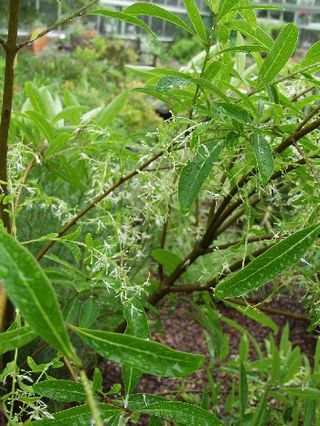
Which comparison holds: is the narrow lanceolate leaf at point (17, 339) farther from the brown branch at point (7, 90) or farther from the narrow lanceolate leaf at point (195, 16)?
the narrow lanceolate leaf at point (195, 16)

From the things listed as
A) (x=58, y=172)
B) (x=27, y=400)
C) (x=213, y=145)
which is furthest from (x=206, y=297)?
(x=27, y=400)

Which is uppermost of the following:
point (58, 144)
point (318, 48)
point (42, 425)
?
point (318, 48)

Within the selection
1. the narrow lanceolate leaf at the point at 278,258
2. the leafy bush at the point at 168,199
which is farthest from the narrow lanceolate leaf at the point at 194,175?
the narrow lanceolate leaf at the point at 278,258

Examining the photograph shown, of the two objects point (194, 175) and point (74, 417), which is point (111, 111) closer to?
point (194, 175)

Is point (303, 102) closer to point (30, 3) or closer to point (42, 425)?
point (42, 425)

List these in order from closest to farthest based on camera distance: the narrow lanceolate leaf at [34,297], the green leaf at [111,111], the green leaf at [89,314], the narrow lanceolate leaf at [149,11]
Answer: the narrow lanceolate leaf at [34,297]
the narrow lanceolate leaf at [149,11]
the green leaf at [89,314]
the green leaf at [111,111]

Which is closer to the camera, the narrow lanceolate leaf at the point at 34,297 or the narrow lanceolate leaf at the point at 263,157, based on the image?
the narrow lanceolate leaf at the point at 34,297
